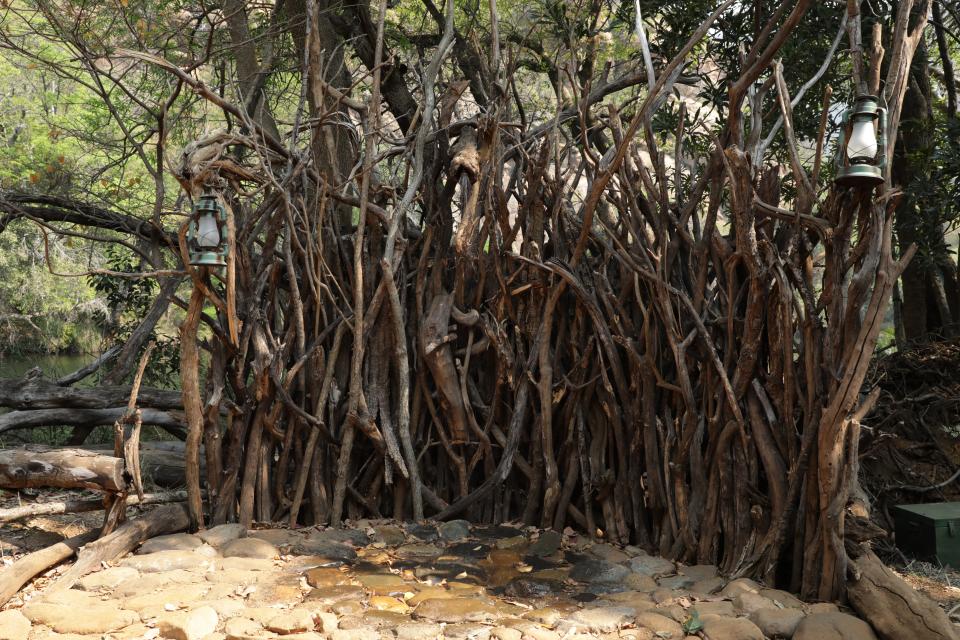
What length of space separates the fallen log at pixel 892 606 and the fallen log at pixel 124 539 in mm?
2757

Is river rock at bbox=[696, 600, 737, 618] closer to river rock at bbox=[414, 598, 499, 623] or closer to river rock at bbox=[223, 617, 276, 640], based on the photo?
river rock at bbox=[414, 598, 499, 623]

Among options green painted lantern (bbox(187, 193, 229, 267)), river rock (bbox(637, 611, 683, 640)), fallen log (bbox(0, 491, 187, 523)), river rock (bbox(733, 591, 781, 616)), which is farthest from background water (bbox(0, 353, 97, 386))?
river rock (bbox(733, 591, 781, 616))

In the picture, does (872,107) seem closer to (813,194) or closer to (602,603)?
(813,194)

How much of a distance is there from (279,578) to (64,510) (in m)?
1.06

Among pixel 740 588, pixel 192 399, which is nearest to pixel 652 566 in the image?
pixel 740 588

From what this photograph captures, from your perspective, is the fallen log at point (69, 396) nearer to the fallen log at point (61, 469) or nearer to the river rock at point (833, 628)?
the fallen log at point (61, 469)

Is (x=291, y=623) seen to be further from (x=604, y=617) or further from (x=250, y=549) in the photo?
(x=604, y=617)

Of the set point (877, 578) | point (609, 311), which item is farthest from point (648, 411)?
point (877, 578)

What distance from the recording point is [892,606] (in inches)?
102

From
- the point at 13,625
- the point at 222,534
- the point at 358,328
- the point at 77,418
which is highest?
the point at 358,328

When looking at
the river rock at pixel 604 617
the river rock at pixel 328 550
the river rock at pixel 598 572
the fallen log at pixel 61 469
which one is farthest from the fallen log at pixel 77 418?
the river rock at pixel 604 617

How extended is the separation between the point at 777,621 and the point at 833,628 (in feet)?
0.56

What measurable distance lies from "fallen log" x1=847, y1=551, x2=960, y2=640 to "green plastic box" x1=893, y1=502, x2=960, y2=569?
3.19 ft

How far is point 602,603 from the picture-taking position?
116 inches
